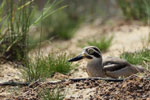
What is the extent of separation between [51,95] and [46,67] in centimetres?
178

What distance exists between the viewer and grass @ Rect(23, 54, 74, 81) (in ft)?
20.4

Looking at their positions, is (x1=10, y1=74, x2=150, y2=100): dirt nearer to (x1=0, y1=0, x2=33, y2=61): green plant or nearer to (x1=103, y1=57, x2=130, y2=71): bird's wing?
(x1=103, y1=57, x2=130, y2=71): bird's wing

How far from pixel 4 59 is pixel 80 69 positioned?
1.54 metres

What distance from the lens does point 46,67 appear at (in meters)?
6.82

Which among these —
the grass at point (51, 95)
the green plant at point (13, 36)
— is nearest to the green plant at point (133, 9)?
the green plant at point (13, 36)

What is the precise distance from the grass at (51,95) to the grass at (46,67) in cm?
95

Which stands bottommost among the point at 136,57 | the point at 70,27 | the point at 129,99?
the point at 129,99

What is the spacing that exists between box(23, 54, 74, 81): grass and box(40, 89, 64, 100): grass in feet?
3.13

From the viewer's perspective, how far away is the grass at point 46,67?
6.23 metres

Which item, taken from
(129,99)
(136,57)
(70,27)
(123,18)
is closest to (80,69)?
(136,57)

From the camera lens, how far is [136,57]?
23.7ft

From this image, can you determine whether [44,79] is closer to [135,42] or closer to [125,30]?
[135,42]

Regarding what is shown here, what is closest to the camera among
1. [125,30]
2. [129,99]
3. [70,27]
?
[129,99]

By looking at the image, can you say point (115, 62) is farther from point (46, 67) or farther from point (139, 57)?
point (46, 67)
